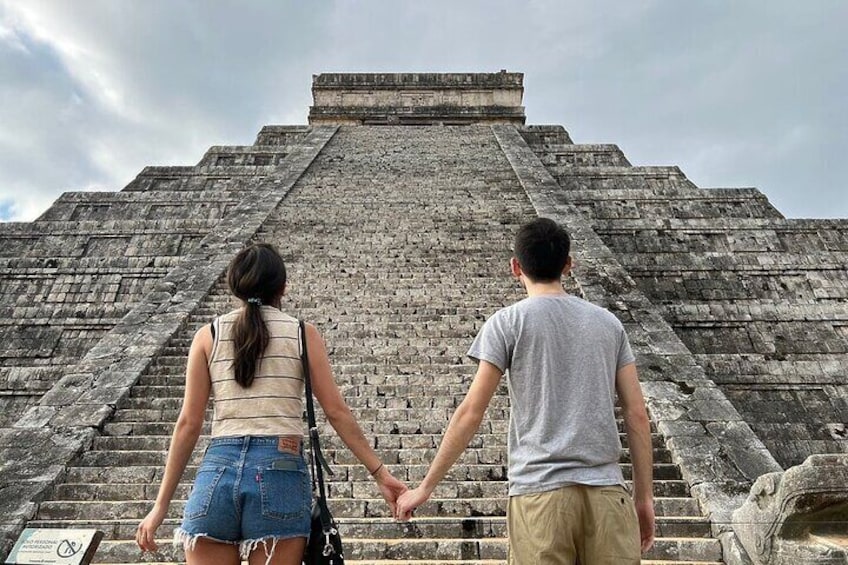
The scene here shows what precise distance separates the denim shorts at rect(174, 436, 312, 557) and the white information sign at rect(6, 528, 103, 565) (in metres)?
1.09

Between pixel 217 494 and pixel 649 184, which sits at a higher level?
pixel 649 184

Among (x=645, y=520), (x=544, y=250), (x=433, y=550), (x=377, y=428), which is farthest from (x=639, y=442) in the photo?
(x=377, y=428)

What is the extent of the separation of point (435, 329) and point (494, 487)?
2.93 metres

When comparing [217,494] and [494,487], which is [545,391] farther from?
[494,487]

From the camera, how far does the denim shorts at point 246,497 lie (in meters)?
2.08

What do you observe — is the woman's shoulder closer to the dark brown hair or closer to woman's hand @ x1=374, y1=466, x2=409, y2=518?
the dark brown hair

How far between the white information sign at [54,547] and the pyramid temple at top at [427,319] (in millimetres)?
1727

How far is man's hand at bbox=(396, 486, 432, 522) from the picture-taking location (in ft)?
7.83

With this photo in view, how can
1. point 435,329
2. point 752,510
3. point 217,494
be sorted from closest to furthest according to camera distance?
point 217,494, point 752,510, point 435,329

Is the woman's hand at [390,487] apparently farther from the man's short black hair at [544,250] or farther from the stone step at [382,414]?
the stone step at [382,414]

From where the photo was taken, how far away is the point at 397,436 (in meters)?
5.82

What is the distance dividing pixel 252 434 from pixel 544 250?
1.34 meters

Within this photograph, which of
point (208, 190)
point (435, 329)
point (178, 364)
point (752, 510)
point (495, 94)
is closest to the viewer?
point (752, 510)

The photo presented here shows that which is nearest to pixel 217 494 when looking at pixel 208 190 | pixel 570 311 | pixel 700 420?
pixel 570 311
